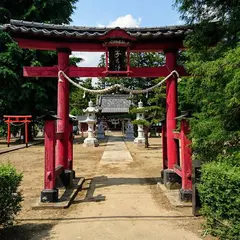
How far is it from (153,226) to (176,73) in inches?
183

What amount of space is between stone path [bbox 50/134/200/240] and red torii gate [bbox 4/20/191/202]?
1.15m

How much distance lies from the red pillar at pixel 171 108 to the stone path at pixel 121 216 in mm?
1068

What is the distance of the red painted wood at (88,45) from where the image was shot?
7.89 m

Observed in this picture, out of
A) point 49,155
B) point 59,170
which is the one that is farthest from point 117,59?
point 59,170

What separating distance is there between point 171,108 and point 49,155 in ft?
12.4

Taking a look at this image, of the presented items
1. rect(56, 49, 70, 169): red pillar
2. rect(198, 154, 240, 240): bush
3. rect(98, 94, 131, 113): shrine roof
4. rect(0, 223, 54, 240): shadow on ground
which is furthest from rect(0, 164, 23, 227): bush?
rect(98, 94, 131, 113): shrine roof

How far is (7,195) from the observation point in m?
4.33

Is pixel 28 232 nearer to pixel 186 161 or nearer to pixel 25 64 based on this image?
pixel 186 161

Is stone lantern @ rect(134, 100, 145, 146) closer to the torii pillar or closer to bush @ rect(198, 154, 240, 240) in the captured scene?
the torii pillar

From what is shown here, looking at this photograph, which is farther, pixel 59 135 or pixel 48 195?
pixel 59 135

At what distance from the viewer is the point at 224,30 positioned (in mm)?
4859

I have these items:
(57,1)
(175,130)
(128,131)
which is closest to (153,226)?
Result: (175,130)

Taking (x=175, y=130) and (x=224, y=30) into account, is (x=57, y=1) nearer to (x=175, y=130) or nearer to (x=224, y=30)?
(x=175, y=130)

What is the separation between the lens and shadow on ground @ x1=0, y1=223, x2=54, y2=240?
4.40 metres
